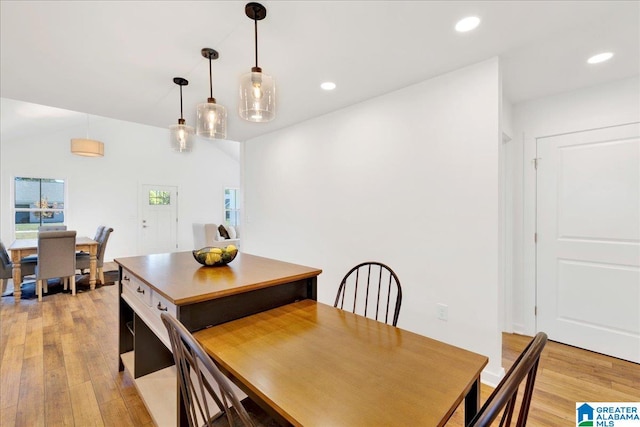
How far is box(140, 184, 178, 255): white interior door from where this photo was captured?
23.6 feet

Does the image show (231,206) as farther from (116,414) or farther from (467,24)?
(467,24)

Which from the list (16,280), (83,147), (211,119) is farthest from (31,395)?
(83,147)

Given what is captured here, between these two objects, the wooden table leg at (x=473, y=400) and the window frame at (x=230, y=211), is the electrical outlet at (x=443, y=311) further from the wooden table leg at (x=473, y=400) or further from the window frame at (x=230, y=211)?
the window frame at (x=230, y=211)

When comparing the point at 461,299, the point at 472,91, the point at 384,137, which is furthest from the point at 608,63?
the point at 461,299

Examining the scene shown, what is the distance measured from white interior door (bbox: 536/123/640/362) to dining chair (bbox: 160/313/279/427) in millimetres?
2939

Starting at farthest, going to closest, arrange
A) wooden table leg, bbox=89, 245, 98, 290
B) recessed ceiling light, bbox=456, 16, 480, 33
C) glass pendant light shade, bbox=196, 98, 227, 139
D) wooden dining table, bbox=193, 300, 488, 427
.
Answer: wooden table leg, bbox=89, 245, 98, 290
glass pendant light shade, bbox=196, 98, 227, 139
recessed ceiling light, bbox=456, 16, 480, 33
wooden dining table, bbox=193, 300, 488, 427

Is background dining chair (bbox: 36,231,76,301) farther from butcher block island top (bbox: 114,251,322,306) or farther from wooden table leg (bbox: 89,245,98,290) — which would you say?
butcher block island top (bbox: 114,251,322,306)

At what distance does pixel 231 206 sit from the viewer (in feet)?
29.3

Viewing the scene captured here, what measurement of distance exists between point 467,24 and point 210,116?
1.74m

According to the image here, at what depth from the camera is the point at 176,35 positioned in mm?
1861

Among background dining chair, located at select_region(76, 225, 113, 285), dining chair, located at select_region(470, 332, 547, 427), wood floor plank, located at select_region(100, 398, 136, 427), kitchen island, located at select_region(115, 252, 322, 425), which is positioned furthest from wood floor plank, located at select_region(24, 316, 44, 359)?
dining chair, located at select_region(470, 332, 547, 427)

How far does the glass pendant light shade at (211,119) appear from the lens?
1999 millimetres

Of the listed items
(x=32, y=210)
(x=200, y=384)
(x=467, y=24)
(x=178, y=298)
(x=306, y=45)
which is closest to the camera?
(x=200, y=384)

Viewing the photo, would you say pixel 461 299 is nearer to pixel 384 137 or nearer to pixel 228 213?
A: pixel 384 137
